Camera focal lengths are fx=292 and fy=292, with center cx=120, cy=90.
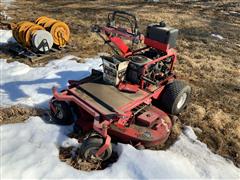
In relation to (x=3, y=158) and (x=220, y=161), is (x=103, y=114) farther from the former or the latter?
(x=220, y=161)

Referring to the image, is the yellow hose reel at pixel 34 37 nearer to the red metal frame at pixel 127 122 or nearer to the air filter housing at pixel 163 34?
the red metal frame at pixel 127 122

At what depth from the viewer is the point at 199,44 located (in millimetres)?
11664

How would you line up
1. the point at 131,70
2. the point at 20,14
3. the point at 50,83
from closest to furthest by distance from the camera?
the point at 131,70 → the point at 50,83 → the point at 20,14

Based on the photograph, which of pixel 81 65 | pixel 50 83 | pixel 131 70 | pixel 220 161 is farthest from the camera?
pixel 81 65

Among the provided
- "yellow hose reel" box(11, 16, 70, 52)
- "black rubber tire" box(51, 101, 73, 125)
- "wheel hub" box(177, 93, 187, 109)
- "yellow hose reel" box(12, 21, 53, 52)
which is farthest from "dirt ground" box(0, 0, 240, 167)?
"black rubber tire" box(51, 101, 73, 125)

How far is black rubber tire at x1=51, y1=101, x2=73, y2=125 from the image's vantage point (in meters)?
5.86

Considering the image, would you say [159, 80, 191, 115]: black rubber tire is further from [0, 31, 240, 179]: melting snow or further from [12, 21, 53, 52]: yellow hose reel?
[12, 21, 53, 52]: yellow hose reel

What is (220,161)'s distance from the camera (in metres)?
5.55

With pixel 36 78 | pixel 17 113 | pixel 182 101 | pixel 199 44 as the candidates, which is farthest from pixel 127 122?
pixel 199 44

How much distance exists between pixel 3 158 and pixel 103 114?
74.7 inches

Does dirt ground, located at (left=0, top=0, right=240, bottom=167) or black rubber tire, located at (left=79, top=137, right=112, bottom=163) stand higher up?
black rubber tire, located at (left=79, top=137, right=112, bottom=163)

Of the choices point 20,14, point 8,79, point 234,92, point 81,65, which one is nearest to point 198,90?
point 234,92

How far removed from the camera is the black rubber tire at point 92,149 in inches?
199

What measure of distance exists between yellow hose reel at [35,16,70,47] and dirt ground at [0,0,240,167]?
17.2 inches
